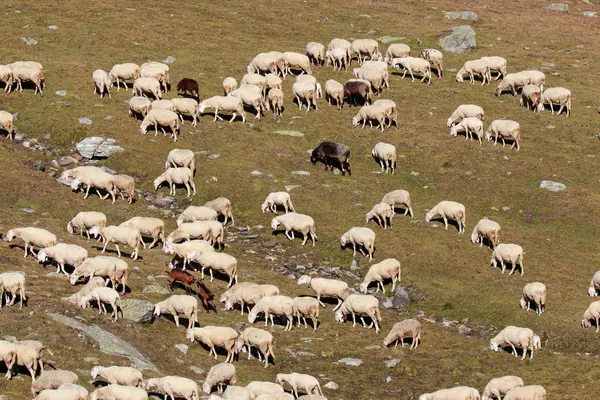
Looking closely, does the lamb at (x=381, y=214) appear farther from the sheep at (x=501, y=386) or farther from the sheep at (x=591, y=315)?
the sheep at (x=501, y=386)

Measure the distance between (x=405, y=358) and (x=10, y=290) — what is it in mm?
9500

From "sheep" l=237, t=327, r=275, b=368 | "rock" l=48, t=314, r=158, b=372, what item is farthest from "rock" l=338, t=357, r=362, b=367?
"rock" l=48, t=314, r=158, b=372

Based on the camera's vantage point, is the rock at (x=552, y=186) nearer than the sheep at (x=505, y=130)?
Yes

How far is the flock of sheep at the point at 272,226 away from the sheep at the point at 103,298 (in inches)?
1.1

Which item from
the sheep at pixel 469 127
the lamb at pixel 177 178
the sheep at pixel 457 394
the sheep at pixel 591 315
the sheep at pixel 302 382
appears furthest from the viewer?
the sheep at pixel 469 127

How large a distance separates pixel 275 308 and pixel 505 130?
53.7ft

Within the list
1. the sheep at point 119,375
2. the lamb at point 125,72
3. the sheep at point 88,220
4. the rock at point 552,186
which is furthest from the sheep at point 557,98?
the sheep at point 119,375

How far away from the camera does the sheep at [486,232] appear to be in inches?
1209

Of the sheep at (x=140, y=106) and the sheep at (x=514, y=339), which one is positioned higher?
the sheep at (x=140, y=106)

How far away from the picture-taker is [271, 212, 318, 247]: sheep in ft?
102

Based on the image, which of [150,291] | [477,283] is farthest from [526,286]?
[150,291]

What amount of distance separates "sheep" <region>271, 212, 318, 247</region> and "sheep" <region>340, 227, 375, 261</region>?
108 cm

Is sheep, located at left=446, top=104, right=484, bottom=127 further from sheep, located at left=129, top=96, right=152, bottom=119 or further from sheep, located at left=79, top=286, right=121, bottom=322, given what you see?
sheep, located at left=79, top=286, right=121, bottom=322

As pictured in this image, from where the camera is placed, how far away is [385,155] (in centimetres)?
3609
